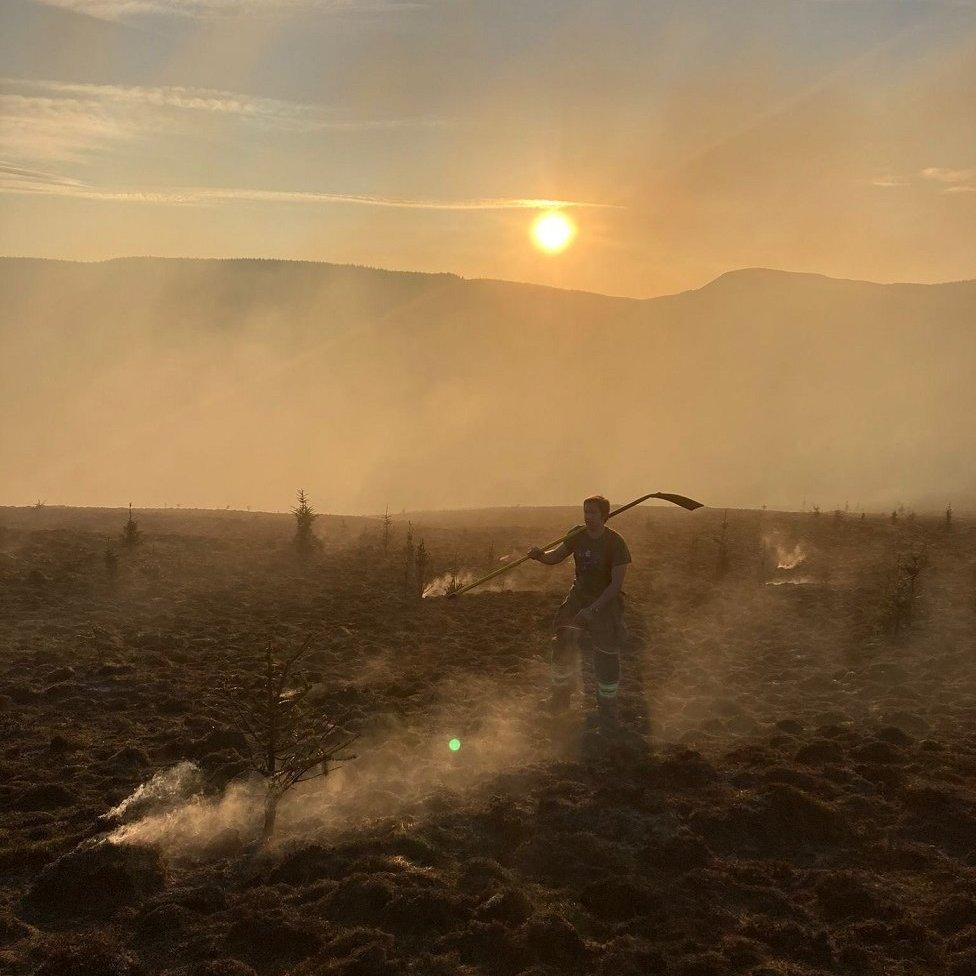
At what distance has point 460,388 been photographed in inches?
4683

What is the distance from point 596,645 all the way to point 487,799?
1.97 metres

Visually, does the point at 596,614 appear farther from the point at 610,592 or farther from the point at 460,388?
the point at 460,388

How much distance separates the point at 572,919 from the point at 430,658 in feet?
→ 17.3

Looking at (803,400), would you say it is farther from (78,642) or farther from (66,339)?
(66,339)

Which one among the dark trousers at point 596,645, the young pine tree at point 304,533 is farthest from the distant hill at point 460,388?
the dark trousers at point 596,645

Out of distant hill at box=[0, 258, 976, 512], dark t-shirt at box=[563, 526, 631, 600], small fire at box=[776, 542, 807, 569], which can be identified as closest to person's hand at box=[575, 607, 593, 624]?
dark t-shirt at box=[563, 526, 631, 600]

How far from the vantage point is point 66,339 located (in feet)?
367

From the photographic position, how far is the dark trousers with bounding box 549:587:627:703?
6863 millimetres

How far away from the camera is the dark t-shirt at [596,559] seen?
7.01 metres

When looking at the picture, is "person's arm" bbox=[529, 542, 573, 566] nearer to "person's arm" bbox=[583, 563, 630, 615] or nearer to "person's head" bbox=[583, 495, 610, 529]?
"person's head" bbox=[583, 495, 610, 529]

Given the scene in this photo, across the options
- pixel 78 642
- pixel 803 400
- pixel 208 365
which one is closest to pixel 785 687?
pixel 78 642

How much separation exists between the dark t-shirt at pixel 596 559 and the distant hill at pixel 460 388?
5222cm

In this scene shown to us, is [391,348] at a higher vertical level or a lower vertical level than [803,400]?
higher

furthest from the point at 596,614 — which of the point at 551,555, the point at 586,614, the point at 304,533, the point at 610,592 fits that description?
the point at 304,533
